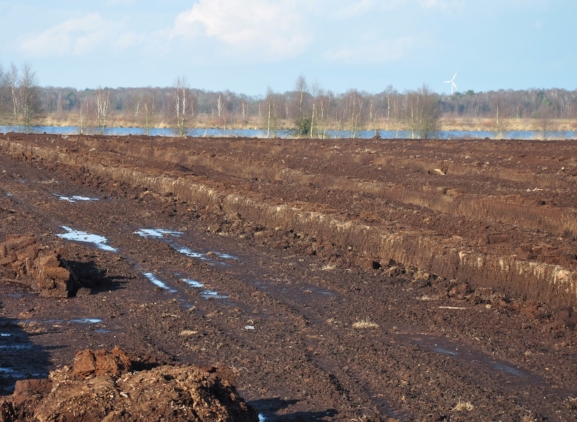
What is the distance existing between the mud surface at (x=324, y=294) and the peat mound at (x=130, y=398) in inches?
49.6

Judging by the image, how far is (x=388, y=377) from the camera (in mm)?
7125

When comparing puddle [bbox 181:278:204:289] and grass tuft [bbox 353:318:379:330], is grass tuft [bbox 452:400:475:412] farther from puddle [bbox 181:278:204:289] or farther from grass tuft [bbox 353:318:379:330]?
puddle [bbox 181:278:204:289]

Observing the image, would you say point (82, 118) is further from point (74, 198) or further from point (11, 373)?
point (11, 373)

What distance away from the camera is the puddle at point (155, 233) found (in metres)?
15.7

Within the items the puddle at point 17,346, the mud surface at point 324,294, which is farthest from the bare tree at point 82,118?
the puddle at point 17,346

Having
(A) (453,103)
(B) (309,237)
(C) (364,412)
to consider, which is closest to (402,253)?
(B) (309,237)

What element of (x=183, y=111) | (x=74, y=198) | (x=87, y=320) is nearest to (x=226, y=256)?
(x=87, y=320)

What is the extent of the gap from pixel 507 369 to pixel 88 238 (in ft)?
32.8

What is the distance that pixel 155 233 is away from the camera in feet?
52.8

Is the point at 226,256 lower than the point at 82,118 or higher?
lower

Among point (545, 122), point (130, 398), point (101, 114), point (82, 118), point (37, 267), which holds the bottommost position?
point (37, 267)

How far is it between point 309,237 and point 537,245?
4.86m

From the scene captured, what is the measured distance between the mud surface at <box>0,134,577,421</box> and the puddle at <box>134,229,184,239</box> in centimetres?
6

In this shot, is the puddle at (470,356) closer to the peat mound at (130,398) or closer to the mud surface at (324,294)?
the mud surface at (324,294)
